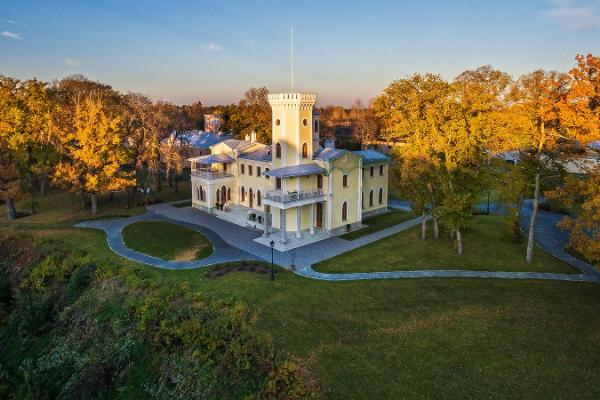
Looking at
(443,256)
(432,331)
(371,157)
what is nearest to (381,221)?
(371,157)

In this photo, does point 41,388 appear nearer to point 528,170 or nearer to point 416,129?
point 416,129

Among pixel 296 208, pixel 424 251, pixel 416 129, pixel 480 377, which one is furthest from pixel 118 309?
pixel 416 129

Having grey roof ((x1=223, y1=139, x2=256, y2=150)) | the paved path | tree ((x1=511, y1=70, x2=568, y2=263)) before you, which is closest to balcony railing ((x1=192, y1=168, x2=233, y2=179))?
grey roof ((x1=223, y1=139, x2=256, y2=150))

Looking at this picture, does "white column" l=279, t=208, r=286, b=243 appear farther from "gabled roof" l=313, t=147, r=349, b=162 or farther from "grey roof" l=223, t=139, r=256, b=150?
"grey roof" l=223, t=139, r=256, b=150

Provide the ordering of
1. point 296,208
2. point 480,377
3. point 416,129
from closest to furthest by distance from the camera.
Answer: point 480,377
point 416,129
point 296,208

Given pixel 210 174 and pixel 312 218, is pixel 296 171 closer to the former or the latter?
pixel 312 218

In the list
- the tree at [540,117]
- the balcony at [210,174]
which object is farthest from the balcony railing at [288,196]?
the tree at [540,117]
